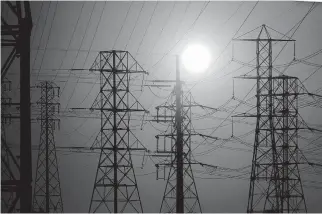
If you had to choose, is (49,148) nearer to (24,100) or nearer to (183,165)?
(183,165)

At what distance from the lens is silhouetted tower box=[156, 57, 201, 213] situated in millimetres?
11477

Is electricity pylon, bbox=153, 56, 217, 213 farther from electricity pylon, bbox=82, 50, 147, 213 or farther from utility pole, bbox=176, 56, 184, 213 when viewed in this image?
electricity pylon, bbox=82, 50, 147, 213

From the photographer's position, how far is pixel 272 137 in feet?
37.2

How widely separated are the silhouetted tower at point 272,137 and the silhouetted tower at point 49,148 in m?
4.57

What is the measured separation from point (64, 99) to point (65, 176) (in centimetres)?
180

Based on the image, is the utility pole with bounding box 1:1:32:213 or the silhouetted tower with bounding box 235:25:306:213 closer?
the utility pole with bounding box 1:1:32:213

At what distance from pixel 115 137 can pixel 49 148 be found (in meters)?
1.53

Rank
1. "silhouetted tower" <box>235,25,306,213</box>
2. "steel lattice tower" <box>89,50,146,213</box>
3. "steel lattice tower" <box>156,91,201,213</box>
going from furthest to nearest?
"steel lattice tower" <box>156,91,201,213</box> → "silhouetted tower" <box>235,25,306,213</box> → "steel lattice tower" <box>89,50,146,213</box>

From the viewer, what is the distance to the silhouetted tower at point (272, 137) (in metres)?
11.4

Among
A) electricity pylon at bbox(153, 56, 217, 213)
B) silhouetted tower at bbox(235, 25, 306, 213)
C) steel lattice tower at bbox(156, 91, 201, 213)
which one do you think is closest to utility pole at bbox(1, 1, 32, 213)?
electricity pylon at bbox(153, 56, 217, 213)

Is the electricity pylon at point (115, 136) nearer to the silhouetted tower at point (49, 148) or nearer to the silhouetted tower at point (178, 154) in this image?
the silhouetted tower at point (178, 154)

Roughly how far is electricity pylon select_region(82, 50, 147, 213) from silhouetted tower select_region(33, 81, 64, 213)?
3.10 ft

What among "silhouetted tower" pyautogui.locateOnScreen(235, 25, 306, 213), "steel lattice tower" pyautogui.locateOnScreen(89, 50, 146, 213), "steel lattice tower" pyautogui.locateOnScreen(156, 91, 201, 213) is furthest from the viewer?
"steel lattice tower" pyautogui.locateOnScreen(156, 91, 201, 213)

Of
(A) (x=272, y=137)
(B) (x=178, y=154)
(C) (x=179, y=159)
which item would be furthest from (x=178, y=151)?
(A) (x=272, y=137)
